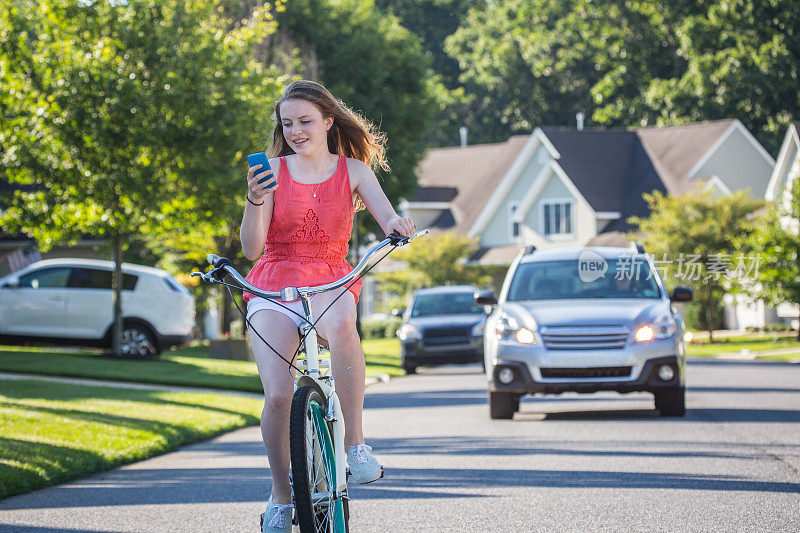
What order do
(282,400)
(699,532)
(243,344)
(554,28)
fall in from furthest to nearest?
(554,28)
(243,344)
(699,532)
(282,400)

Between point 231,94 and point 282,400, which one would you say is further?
point 231,94

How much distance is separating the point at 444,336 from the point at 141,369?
6.57m

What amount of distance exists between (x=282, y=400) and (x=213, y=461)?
5975 mm

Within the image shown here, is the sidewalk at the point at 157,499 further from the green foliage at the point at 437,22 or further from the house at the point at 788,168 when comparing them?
the green foliage at the point at 437,22

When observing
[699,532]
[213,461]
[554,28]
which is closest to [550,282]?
[213,461]

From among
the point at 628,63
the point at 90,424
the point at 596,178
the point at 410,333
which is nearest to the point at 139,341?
the point at 410,333

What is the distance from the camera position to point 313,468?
5.38 metres

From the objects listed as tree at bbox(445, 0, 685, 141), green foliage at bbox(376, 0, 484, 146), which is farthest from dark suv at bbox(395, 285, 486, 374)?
green foliage at bbox(376, 0, 484, 146)

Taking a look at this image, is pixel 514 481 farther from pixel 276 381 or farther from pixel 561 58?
pixel 561 58

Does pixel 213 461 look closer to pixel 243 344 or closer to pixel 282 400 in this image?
pixel 282 400

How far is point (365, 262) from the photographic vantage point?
571cm

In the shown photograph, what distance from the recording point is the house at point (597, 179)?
49719 millimetres

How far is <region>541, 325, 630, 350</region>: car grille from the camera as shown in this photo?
13.8m

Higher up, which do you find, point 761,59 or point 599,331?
point 761,59
